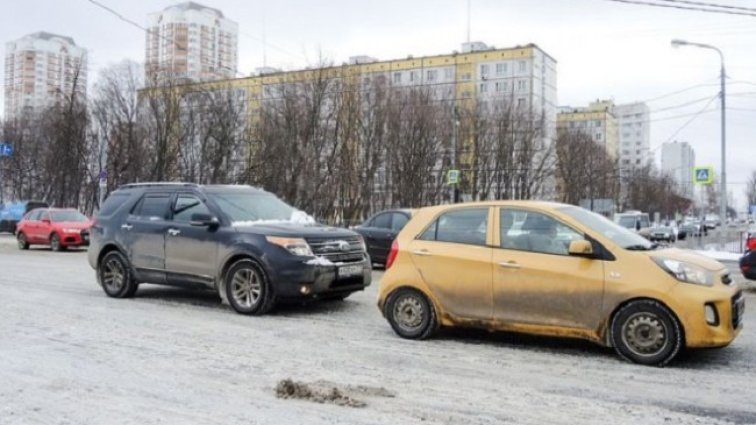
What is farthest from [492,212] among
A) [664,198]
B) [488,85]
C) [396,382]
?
[664,198]

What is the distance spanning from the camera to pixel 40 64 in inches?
2104

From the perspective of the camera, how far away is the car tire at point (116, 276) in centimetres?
1055

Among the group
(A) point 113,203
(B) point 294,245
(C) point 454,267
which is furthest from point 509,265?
(A) point 113,203

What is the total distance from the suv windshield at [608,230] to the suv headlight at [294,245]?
3527mm

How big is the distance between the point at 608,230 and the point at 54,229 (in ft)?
72.8

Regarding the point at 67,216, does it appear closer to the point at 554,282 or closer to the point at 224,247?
the point at 224,247

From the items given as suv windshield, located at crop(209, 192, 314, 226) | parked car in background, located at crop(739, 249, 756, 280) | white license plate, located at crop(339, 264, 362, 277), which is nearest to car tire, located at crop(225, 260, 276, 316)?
suv windshield, located at crop(209, 192, 314, 226)

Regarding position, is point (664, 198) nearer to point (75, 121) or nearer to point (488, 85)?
point (488, 85)

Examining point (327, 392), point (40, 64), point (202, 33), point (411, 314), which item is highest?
point (40, 64)

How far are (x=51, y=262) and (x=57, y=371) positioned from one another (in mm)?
13583

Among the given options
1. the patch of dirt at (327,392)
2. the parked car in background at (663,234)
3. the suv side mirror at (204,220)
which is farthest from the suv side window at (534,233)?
the parked car in background at (663,234)

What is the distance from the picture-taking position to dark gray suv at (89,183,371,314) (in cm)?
880

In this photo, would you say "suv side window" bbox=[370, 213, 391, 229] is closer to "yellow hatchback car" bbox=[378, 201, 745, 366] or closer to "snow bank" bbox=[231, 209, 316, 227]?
"snow bank" bbox=[231, 209, 316, 227]

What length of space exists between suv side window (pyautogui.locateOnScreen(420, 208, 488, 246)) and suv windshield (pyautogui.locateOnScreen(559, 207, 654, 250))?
0.87 m
